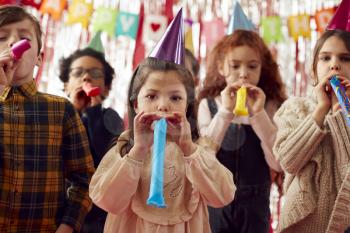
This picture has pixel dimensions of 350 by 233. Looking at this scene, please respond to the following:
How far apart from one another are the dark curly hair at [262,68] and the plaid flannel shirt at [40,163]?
1.82ft

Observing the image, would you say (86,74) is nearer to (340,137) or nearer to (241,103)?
(241,103)

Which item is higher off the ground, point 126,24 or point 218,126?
point 126,24

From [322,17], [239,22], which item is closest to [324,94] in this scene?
[239,22]

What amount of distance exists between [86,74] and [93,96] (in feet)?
0.41

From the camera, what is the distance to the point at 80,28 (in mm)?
2105

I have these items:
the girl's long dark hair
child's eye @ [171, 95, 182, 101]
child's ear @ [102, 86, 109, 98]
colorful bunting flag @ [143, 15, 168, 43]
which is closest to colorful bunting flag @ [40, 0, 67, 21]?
colorful bunting flag @ [143, 15, 168, 43]

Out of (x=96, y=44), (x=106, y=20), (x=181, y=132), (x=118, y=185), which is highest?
(x=106, y=20)

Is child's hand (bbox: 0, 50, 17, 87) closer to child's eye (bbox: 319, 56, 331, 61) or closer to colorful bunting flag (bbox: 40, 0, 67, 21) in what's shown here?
child's eye (bbox: 319, 56, 331, 61)

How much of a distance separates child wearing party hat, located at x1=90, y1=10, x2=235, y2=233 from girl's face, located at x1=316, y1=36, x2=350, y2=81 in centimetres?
32

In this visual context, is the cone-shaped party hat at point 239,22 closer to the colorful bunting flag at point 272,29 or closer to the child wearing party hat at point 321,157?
the colorful bunting flag at point 272,29

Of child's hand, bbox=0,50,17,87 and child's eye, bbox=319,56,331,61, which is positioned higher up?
child's eye, bbox=319,56,331,61

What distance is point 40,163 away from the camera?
3.64ft

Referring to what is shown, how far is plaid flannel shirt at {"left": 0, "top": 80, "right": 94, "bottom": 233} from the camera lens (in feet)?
3.55

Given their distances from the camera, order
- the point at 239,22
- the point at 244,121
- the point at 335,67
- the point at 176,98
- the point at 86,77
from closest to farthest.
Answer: the point at 176,98 < the point at 335,67 < the point at 244,121 < the point at 86,77 < the point at 239,22
